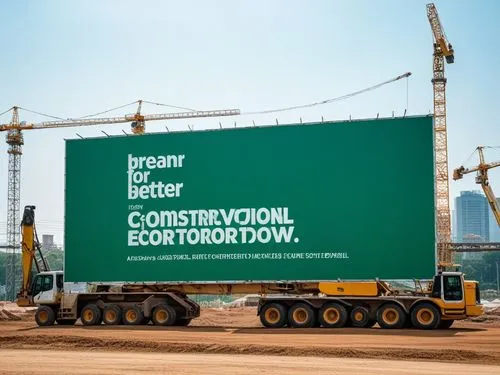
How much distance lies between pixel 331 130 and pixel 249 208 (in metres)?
3.96

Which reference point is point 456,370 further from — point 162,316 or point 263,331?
point 162,316

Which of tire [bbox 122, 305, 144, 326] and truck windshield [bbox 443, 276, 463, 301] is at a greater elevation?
truck windshield [bbox 443, 276, 463, 301]

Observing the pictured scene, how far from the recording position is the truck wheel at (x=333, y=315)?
2566 centimetres

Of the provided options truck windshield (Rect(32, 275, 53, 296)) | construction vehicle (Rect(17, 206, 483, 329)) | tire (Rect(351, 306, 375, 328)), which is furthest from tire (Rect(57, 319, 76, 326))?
tire (Rect(351, 306, 375, 328))

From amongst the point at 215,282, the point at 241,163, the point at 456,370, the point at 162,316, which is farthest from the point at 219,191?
the point at 456,370

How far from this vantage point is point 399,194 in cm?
2594

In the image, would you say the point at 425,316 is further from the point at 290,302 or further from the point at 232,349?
the point at 232,349

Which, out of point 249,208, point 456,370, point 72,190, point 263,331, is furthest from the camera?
point 72,190

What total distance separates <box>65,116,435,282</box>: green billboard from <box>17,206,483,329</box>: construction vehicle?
50cm

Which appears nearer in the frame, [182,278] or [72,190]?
[182,278]

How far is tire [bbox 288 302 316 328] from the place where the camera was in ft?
85.2

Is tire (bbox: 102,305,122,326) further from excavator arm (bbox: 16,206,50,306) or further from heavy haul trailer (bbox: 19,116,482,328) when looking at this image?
excavator arm (bbox: 16,206,50,306)

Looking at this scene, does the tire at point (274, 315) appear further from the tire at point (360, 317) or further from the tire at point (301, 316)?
the tire at point (360, 317)

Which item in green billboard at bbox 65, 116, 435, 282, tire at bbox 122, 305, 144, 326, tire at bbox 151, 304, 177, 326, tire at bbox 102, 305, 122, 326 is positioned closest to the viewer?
green billboard at bbox 65, 116, 435, 282
